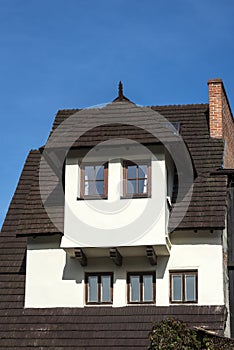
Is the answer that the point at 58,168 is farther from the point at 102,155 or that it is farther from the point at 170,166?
the point at 170,166

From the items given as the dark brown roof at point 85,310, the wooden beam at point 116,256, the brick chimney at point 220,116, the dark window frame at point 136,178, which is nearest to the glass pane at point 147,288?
the dark brown roof at point 85,310

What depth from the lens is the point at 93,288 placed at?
19.5 m

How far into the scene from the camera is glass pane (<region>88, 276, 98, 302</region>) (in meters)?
19.4

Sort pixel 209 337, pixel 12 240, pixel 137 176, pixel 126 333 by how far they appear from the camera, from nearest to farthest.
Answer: pixel 209 337, pixel 126 333, pixel 137 176, pixel 12 240

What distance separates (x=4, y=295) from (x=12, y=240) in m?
1.69

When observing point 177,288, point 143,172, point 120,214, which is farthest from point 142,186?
point 177,288

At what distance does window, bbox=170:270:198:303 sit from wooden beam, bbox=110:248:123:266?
4.21 feet

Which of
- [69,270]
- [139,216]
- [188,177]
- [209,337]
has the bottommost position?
[209,337]

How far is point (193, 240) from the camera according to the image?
63.5 feet

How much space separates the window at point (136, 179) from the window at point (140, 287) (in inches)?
76.7

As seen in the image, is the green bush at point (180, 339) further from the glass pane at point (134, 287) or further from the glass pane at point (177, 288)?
the glass pane at point (134, 287)

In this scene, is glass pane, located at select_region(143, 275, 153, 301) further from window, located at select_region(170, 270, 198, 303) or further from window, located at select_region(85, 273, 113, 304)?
window, located at select_region(85, 273, 113, 304)

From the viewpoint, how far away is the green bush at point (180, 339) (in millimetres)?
16734

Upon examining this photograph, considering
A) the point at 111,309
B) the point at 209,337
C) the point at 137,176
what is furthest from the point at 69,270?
the point at 209,337
